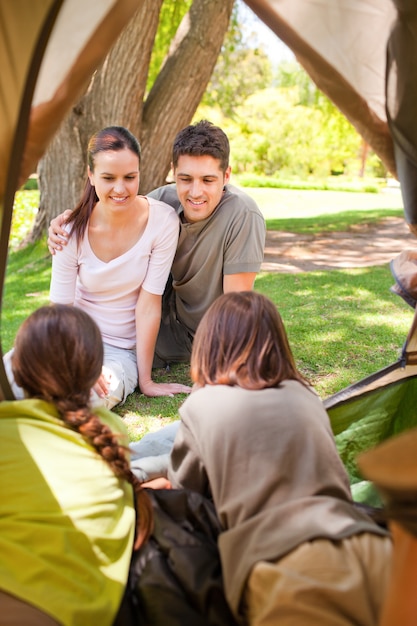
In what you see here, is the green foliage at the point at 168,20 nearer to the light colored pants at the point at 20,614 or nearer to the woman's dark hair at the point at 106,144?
the woman's dark hair at the point at 106,144

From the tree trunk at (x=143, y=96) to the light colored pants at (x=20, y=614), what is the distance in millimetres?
5375

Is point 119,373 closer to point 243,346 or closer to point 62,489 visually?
point 243,346

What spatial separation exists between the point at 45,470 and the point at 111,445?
0.72 ft

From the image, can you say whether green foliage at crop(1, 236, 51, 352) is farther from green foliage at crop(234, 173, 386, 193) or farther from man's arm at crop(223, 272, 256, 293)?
green foliage at crop(234, 173, 386, 193)

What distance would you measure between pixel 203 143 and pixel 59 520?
2.16 m

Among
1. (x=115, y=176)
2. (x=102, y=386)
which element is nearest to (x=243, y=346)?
(x=102, y=386)

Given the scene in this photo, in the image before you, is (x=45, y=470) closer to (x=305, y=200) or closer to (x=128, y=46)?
(x=128, y=46)

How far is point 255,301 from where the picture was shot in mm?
2033

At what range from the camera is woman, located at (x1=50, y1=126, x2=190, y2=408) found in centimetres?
344

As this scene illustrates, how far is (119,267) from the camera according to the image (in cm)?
346

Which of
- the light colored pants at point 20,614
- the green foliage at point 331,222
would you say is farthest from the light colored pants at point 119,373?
the green foliage at point 331,222

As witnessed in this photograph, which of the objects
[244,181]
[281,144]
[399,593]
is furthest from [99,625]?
[281,144]

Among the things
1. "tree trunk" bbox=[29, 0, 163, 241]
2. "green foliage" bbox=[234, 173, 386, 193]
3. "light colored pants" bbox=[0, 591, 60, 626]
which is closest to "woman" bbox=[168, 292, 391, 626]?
"light colored pants" bbox=[0, 591, 60, 626]

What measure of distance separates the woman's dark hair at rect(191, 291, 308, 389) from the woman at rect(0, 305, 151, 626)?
32 centimetres
